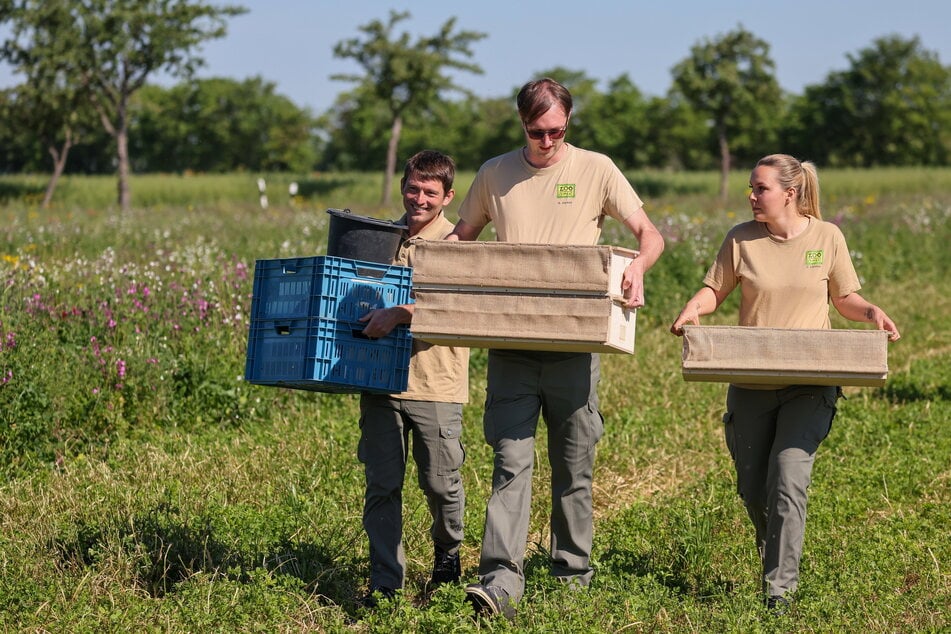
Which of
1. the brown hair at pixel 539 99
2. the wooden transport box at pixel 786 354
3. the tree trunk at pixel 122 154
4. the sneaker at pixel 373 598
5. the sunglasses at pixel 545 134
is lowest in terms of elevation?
the sneaker at pixel 373 598

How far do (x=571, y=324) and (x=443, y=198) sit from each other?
114cm

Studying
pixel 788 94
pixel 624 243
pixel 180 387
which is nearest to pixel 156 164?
pixel 788 94

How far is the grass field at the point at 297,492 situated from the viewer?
194 inches

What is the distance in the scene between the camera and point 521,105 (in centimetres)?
486

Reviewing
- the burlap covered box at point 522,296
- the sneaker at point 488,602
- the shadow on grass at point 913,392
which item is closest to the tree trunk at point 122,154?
the shadow on grass at point 913,392

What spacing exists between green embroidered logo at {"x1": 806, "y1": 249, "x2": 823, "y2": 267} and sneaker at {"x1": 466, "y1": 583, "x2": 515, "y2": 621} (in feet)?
6.24

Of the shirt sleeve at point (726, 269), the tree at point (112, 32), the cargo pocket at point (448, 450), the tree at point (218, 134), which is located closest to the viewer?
the shirt sleeve at point (726, 269)

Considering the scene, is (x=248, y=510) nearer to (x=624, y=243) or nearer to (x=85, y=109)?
(x=624, y=243)

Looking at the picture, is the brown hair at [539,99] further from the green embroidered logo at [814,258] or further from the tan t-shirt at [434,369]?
the green embroidered logo at [814,258]

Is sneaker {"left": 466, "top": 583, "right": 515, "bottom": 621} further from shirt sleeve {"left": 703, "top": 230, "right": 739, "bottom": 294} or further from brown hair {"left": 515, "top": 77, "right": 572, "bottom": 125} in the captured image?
brown hair {"left": 515, "top": 77, "right": 572, "bottom": 125}

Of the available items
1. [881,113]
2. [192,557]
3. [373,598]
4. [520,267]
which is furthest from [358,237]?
[881,113]

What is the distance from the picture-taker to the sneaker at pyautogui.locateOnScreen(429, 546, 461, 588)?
5484 millimetres

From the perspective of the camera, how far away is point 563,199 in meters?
4.95

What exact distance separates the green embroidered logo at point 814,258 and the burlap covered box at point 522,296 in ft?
2.71
